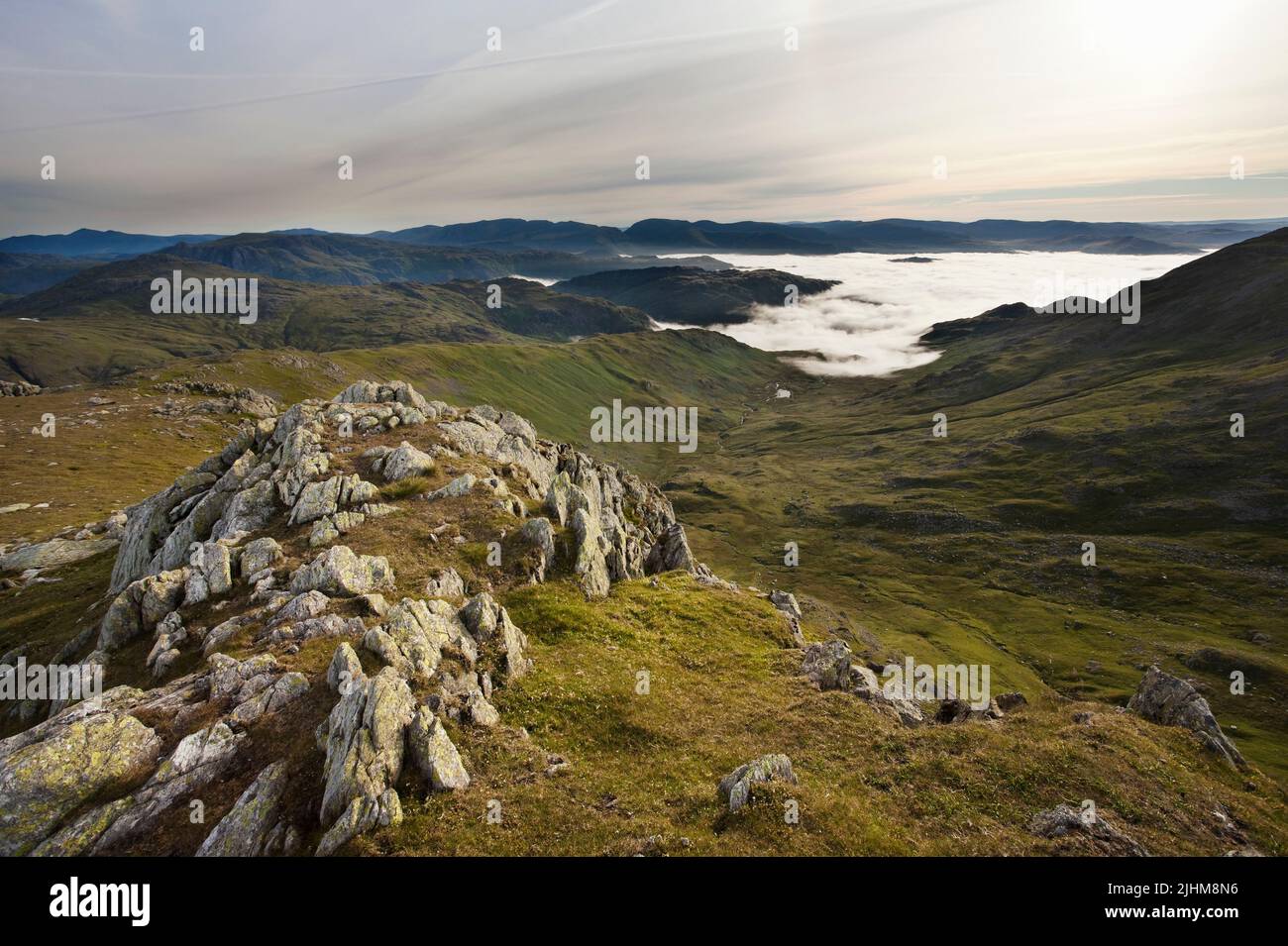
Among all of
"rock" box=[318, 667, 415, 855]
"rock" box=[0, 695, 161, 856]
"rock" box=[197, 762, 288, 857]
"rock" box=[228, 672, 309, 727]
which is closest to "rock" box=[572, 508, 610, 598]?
"rock" box=[318, 667, 415, 855]

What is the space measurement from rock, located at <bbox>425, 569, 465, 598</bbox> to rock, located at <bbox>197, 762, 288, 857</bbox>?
15.9 m

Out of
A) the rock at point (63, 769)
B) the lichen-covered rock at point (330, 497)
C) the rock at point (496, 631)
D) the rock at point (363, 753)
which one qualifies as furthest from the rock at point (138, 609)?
the rock at point (363, 753)

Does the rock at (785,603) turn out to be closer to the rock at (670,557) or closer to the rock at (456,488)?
the rock at (670,557)

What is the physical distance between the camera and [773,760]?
85.5 ft

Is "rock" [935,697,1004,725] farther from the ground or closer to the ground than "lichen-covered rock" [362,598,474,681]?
closer to the ground

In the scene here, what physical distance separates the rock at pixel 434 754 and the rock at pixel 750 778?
1135 centimetres

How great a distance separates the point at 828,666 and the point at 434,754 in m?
28.6

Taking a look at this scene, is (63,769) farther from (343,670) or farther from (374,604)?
(374,604)

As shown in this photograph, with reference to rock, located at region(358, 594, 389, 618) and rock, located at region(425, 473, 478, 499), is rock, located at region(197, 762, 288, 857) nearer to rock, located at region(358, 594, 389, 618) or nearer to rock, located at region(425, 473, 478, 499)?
rock, located at region(358, 594, 389, 618)

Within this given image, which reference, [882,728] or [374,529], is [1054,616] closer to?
[882,728]

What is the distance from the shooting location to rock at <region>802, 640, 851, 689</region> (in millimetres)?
39969

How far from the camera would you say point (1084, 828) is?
23922mm
